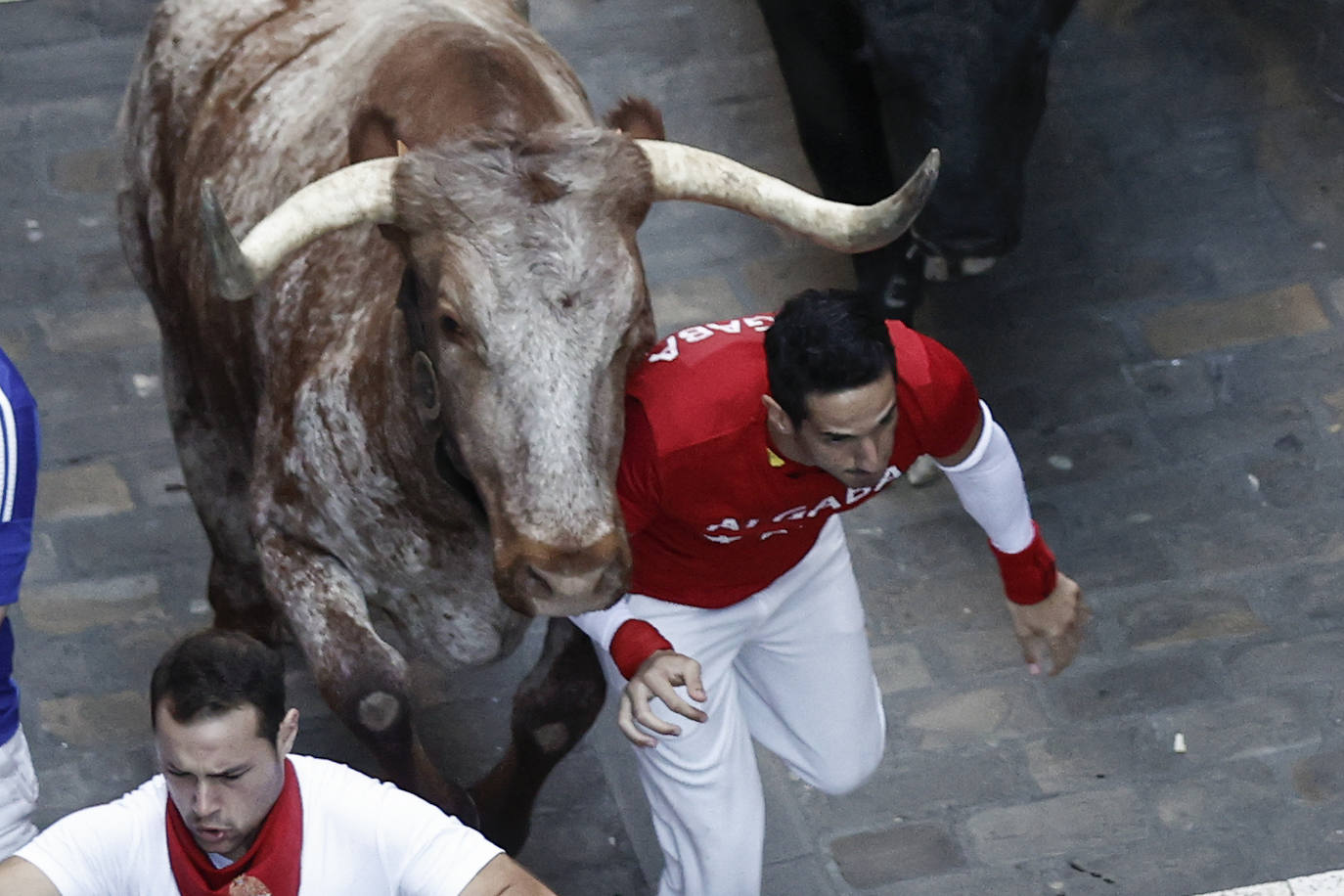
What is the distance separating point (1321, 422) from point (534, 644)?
8.77 feet

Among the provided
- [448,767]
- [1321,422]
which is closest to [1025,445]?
[1321,422]

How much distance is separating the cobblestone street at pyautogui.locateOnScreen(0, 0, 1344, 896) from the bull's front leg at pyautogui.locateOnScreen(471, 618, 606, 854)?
41 cm

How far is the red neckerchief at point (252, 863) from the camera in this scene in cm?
367

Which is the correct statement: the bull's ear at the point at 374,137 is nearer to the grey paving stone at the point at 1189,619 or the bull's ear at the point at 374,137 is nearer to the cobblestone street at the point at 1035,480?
the cobblestone street at the point at 1035,480

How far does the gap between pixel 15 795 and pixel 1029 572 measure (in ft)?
7.27

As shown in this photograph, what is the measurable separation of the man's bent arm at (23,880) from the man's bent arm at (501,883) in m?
0.71

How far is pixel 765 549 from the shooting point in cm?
457

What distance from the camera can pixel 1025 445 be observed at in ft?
22.4

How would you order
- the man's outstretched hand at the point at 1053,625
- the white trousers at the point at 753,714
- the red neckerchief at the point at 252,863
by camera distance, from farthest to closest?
the man's outstretched hand at the point at 1053,625, the white trousers at the point at 753,714, the red neckerchief at the point at 252,863

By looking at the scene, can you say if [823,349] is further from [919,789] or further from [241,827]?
[919,789]

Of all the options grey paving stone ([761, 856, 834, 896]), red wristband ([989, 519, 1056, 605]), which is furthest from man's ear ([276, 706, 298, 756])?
grey paving stone ([761, 856, 834, 896])

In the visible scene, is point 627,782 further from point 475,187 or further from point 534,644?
point 475,187

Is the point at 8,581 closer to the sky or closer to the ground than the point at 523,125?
closer to the ground

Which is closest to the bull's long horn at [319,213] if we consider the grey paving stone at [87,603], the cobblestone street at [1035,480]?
the cobblestone street at [1035,480]
